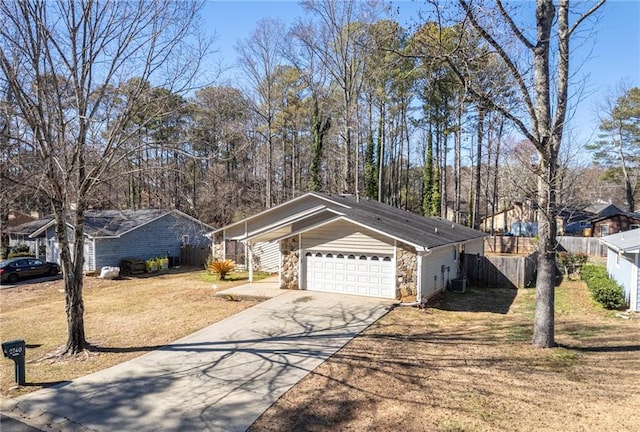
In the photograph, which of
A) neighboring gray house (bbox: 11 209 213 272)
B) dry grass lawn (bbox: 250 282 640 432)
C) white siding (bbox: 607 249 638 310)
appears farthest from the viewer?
neighboring gray house (bbox: 11 209 213 272)

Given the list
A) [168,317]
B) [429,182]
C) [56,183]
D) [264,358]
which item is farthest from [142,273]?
[429,182]

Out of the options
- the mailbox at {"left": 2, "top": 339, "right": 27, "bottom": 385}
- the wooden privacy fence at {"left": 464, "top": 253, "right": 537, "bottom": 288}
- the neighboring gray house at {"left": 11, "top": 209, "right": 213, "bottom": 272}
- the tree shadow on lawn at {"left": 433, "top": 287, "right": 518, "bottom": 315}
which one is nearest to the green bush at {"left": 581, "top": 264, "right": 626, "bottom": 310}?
the tree shadow on lawn at {"left": 433, "top": 287, "right": 518, "bottom": 315}

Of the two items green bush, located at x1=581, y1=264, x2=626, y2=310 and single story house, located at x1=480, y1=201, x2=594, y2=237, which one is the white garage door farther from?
single story house, located at x1=480, y1=201, x2=594, y2=237

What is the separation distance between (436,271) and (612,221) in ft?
102

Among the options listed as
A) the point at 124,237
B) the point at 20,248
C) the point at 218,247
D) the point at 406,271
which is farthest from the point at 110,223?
the point at 406,271

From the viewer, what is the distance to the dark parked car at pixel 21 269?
20250 millimetres

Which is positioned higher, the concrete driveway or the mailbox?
the mailbox

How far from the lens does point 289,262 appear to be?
16.0m

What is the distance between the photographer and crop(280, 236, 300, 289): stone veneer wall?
15.9m

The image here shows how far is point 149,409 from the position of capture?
255 inches

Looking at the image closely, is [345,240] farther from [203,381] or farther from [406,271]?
[203,381]

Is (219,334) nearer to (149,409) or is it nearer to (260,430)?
(149,409)

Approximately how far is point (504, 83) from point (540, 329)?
5.74 m

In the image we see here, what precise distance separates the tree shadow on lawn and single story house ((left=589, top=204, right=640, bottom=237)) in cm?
2412
